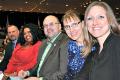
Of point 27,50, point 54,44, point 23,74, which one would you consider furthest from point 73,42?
point 27,50

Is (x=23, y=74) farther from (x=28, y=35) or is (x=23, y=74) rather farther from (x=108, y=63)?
(x=108, y=63)

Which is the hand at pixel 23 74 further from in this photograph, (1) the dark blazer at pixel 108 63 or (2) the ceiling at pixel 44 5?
(2) the ceiling at pixel 44 5

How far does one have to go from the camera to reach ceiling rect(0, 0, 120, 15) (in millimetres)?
17641

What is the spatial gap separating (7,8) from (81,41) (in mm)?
16647

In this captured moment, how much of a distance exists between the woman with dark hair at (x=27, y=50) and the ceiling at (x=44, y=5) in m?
12.7

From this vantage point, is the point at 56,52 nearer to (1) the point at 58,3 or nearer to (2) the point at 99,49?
(2) the point at 99,49

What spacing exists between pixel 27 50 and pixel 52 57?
104 cm

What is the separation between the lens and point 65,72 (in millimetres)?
3271

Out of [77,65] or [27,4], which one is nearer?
[77,65]

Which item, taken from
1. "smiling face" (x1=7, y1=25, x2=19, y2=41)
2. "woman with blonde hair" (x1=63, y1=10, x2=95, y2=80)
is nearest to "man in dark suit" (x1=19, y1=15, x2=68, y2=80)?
"woman with blonde hair" (x1=63, y1=10, x2=95, y2=80)

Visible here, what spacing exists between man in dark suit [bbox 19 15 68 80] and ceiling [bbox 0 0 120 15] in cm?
1332

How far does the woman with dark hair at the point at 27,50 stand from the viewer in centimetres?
443

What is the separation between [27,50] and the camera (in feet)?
14.8

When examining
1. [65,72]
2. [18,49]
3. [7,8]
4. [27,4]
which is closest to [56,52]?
[65,72]
